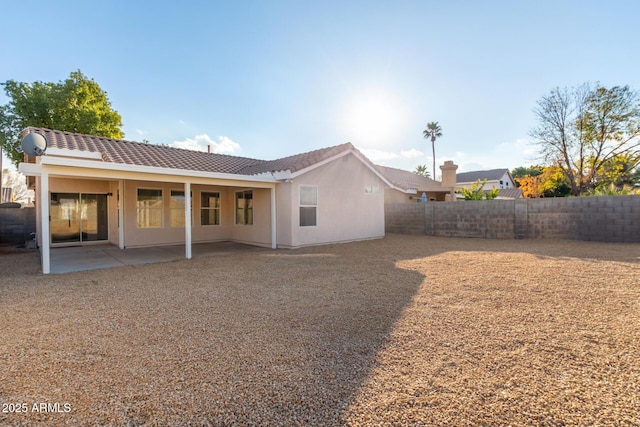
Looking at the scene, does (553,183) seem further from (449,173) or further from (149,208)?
(149,208)

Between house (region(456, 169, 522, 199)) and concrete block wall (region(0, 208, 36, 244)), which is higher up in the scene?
house (region(456, 169, 522, 199))

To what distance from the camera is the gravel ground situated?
7.37 ft

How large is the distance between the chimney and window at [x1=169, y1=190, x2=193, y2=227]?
16671 millimetres

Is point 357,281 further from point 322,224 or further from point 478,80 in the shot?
point 478,80

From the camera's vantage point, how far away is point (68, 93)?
875 inches

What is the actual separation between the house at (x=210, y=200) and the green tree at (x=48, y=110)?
40.9 feet

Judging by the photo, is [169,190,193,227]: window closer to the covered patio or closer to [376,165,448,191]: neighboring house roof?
the covered patio

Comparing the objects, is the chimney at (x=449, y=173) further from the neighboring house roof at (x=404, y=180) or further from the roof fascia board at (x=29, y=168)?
the roof fascia board at (x=29, y=168)

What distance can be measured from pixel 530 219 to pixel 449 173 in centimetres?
833

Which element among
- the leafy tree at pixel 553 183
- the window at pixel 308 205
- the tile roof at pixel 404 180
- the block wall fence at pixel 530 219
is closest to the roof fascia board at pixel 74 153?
the window at pixel 308 205

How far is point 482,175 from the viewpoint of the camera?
40688 mm

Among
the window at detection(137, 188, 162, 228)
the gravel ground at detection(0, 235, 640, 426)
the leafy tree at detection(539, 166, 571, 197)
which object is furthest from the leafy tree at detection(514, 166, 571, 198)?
the window at detection(137, 188, 162, 228)

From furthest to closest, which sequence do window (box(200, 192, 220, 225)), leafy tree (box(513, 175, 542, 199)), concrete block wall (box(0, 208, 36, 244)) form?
leafy tree (box(513, 175, 542, 199)) → concrete block wall (box(0, 208, 36, 244)) → window (box(200, 192, 220, 225))

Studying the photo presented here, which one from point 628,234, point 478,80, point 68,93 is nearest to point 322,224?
point 478,80
